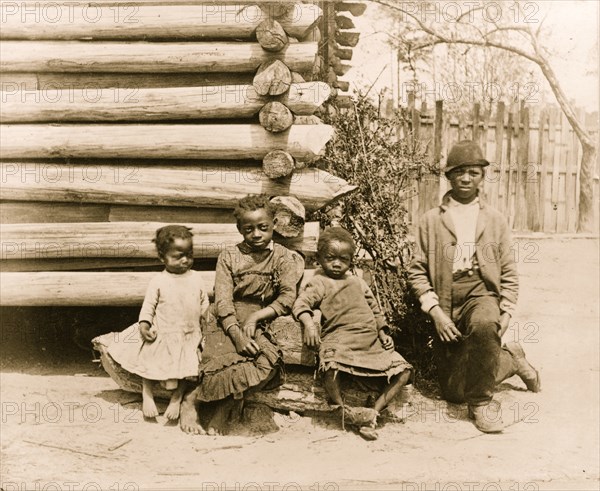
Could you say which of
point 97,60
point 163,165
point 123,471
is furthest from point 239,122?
point 123,471

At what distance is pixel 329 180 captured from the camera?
18.0 ft

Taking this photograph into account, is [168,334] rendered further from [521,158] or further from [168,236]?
[521,158]

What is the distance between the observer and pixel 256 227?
4.77 metres

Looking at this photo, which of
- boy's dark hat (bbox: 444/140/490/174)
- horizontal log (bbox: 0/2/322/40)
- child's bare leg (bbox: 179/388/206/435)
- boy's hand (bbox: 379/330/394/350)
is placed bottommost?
child's bare leg (bbox: 179/388/206/435)

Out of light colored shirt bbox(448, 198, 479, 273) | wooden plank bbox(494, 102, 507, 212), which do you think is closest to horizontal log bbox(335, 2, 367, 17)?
wooden plank bbox(494, 102, 507, 212)

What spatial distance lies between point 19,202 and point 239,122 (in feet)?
6.53

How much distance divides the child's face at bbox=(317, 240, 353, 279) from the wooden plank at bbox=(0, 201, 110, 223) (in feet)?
7.02

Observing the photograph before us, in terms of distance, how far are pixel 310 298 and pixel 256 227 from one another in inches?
24.5

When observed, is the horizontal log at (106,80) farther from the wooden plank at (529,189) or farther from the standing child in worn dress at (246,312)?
the wooden plank at (529,189)

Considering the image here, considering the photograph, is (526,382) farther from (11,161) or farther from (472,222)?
(11,161)

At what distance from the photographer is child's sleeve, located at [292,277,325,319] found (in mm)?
4621

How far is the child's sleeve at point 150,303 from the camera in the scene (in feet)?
15.5

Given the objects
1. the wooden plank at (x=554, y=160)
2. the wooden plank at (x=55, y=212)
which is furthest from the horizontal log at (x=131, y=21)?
the wooden plank at (x=554, y=160)

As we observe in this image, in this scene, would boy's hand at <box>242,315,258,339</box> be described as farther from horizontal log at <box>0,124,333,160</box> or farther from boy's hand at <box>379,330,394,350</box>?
horizontal log at <box>0,124,333,160</box>
